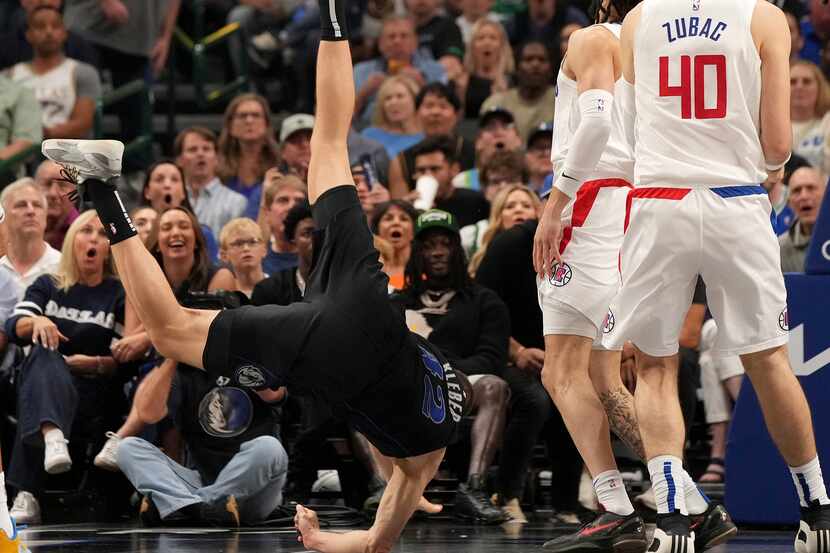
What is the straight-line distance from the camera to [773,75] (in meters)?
5.56

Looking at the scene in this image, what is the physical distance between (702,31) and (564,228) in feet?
3.80

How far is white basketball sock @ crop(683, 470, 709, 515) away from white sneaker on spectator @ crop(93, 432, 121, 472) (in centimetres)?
363

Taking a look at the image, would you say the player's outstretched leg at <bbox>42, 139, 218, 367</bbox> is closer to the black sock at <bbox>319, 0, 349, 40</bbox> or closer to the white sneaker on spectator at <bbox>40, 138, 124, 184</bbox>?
the white sneaker on spectator at <bbox>40, 138, 124, 184</bbox>

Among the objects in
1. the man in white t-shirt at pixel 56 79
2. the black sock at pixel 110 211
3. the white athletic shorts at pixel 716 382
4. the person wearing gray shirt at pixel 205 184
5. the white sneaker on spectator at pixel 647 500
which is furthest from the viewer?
the man in white t-shirt at pixel 56 79

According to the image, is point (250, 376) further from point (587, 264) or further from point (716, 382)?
point (716, 382)

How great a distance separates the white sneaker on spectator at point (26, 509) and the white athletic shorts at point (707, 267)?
Answer: 399 cm

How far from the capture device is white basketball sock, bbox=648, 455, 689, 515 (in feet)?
18.1

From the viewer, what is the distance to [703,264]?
557 centimetres

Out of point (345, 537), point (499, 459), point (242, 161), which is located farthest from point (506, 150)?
point (345, 537)

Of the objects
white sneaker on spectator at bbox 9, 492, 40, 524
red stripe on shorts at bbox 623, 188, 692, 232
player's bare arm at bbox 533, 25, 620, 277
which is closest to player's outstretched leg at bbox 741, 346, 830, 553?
red stripe on shorts at bbox 623, 188, 692, 232

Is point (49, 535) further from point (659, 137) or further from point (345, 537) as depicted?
point (659, 137)

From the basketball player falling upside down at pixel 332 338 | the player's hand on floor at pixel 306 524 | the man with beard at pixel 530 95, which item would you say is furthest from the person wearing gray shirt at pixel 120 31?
the player's hand on floor at pixel 306 524

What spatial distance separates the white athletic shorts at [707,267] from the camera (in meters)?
5.52

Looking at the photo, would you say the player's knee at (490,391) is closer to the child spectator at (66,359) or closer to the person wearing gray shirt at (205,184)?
the child spectator at (66,359)
